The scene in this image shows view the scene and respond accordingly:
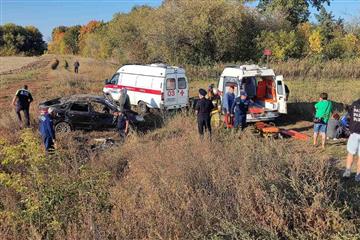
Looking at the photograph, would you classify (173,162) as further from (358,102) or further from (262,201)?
(358,102)

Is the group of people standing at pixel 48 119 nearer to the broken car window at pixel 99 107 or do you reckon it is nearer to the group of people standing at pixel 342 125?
the broken car window at pixel 99 107

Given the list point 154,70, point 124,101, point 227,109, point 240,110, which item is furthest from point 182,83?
point 240,110

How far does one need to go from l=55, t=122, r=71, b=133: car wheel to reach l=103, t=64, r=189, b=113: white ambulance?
5152 millimetres

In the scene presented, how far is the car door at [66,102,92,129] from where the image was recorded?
15.7 m

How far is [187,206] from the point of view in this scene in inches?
220

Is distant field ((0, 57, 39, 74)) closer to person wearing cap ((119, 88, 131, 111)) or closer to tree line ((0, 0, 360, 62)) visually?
tree line ((0, 0, 360, 62))

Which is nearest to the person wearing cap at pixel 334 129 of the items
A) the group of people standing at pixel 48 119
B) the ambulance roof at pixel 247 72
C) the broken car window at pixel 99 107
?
the ambulance roof at pixel 247 72

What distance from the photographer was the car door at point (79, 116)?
15656mm

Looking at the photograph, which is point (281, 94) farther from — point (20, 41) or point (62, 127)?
point (20, 41)

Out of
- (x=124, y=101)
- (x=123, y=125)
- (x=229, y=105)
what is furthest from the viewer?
(x=124, y=101)

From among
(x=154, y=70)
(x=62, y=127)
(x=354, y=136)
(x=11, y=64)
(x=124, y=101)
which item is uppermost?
(x=154, y=70)

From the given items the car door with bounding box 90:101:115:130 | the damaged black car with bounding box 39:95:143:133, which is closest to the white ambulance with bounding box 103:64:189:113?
the damaged black car with bounding box 39:95:143:133

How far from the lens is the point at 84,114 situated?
51.6 ft

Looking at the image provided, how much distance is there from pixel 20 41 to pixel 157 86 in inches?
4266
